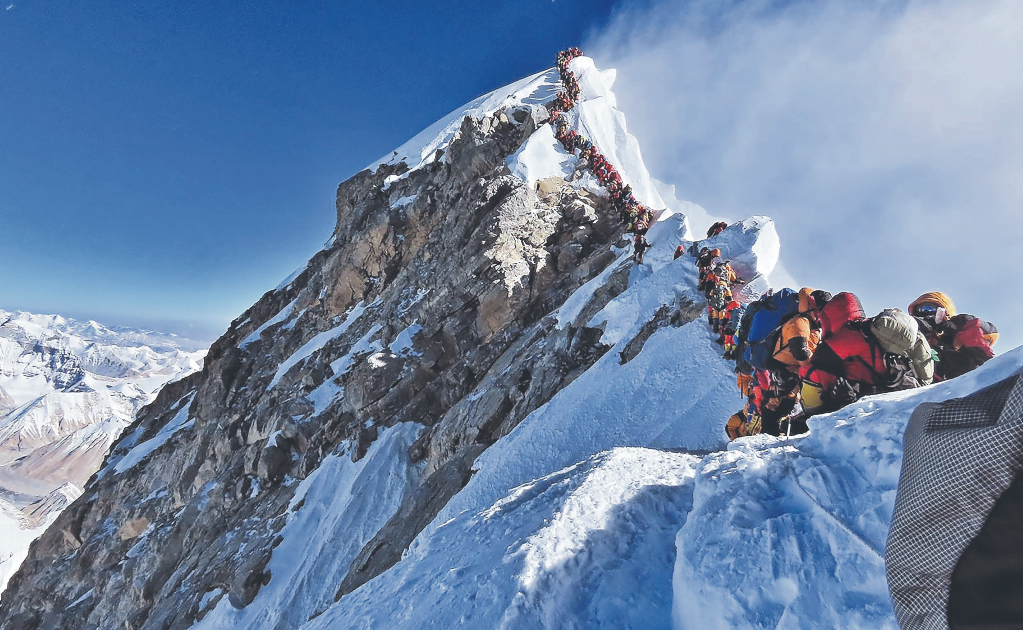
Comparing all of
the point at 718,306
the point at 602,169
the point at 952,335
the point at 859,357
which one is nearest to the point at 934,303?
the point at 952,335

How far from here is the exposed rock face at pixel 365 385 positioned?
15234 mm

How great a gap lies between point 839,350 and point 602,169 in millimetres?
21016

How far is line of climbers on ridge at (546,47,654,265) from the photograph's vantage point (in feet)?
54.0

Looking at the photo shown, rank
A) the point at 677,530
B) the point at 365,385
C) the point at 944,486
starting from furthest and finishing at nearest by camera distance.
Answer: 1. the point at 365,385
2. the point at 677,530
3. the point at 944,486

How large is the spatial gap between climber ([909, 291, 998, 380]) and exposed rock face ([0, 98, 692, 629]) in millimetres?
6474

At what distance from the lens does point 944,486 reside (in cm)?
157

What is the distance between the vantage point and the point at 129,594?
22781mm

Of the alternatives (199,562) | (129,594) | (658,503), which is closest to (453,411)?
(658,503)

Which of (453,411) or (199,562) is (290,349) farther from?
(453,411)

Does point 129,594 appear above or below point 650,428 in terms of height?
below

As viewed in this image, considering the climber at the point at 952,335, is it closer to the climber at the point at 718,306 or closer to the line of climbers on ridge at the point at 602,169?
the climber at the point at 718,306

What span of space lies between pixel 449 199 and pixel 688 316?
20232mm

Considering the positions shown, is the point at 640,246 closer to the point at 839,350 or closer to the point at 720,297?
the point at 720,297

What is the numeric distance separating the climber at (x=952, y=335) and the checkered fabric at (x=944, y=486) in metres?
5.15
